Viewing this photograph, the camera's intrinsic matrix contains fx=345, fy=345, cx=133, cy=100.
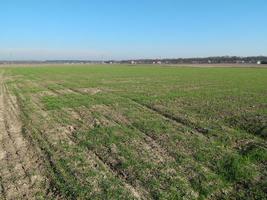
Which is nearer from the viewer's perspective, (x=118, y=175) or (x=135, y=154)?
(x=118, y=175)

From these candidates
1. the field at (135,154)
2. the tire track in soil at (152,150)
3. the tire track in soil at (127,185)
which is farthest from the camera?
the field at (135,154)

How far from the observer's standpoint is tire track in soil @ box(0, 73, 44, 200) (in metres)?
7.68

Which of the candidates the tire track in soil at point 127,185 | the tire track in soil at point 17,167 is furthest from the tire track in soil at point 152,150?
the tire track in soil at point 17,167

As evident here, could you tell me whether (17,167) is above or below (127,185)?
below

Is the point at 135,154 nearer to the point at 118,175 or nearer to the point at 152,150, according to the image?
the point at 152,150

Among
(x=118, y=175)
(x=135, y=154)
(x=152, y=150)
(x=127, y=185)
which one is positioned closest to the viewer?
(x=127, y=185)

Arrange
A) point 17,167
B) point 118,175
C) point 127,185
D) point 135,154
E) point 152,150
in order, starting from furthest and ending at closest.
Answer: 1. point 152,150
2. point 135,154
3. point 17,167
4. point 118,175
5. point 127,185

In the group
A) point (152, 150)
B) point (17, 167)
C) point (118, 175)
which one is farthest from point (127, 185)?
point (17, 167)

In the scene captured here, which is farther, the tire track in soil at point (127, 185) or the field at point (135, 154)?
the field at point (135, 154)

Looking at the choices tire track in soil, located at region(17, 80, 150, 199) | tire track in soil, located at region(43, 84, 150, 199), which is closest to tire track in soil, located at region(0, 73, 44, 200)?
tire track in soil, located at region(17, 80, 150, 199)

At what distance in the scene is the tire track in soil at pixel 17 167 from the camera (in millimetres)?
7682

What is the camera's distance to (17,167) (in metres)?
9.25

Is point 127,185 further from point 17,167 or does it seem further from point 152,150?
point 17,167

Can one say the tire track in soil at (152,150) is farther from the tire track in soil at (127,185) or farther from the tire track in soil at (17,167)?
the tire track in soil at (17,167)
